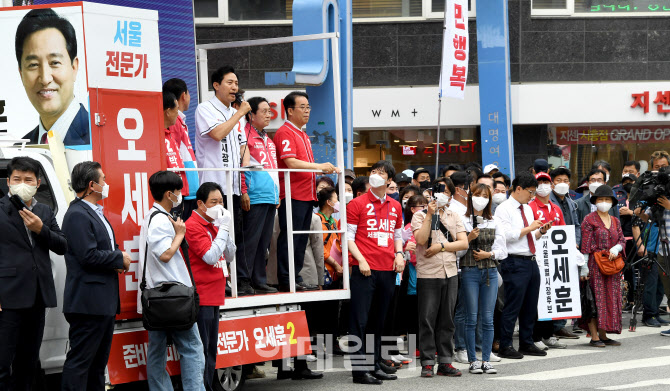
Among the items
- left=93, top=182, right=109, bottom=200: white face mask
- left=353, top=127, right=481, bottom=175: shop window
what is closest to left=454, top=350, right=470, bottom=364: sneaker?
left=93, top=182, right=109, bottom=200: white face mask

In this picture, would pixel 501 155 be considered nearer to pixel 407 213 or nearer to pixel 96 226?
pixel 407 213

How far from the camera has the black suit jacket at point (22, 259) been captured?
681 cm

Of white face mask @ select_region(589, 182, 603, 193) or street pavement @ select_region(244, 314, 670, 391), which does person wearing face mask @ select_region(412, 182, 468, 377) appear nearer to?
street pavement @ select_region(244, 314, 670, 391)

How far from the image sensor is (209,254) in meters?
7.89

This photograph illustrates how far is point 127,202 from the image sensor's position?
769cm

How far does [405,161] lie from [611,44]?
493cm

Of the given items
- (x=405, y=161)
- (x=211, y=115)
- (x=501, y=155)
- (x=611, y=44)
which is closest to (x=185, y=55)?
(x=211, y=115)

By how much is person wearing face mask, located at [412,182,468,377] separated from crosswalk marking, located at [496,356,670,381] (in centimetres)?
70

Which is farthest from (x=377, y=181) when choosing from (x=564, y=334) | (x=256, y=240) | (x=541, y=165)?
(x=564, y=334)

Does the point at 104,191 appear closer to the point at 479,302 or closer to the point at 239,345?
the point at 239,345

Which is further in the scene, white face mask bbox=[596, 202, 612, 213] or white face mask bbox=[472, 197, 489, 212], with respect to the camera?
white face mask bbox=[596, 202, 612, 213]

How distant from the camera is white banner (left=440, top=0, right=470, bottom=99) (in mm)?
15203

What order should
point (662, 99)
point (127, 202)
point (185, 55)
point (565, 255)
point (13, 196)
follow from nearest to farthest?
point (13, 196) < point (127, 202) < point (185, 55) < point (565, 255) < point (662, 99)

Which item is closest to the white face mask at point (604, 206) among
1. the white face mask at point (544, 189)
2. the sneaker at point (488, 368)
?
the white face mask at point (544, 189)
